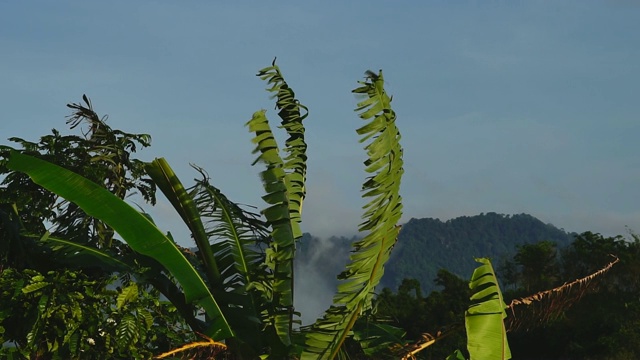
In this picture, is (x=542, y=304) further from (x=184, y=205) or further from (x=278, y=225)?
(x=184, y=205)

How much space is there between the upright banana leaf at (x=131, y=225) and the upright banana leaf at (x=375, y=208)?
184cm

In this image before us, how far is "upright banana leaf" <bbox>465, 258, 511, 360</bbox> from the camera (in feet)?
24.7

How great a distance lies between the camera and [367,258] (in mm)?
7180

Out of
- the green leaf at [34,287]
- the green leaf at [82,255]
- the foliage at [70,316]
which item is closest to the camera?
the green leaf at [34,287]

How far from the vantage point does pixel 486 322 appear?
7602 mm

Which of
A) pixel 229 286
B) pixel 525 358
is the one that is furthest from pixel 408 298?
pixel 229 286

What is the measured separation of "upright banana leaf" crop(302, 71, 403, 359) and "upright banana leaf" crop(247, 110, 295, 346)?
822mm

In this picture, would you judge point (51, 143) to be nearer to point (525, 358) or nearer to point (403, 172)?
point (403, 172)

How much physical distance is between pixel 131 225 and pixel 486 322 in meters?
3.54

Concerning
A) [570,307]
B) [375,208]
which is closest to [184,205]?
[375,208]

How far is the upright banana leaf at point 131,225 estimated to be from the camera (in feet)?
28.1

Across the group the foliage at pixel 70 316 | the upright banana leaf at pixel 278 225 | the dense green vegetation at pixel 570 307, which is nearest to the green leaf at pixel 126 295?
the foliage at pixel 70 316

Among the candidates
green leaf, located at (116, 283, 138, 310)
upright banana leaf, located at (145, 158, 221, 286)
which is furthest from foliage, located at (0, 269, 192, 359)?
upright banana leaf, located at (145, 158, 221, 286)

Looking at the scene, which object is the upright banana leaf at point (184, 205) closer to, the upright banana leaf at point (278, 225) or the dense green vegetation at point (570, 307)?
the upright banana leaf at point (278, 225)
